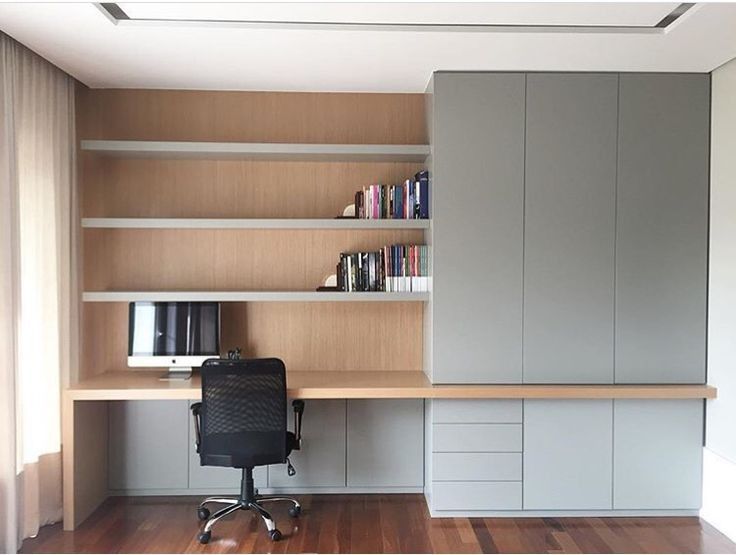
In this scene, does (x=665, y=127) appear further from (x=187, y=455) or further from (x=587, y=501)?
(x=187, y=455)

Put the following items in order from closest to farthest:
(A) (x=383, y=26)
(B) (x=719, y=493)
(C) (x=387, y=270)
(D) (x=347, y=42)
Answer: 1. (A) (x=383, y=26)
2. (D) (x=347, y=42)
3. (B) (x=719, y=493)
4. (C) (x=387, y=270)

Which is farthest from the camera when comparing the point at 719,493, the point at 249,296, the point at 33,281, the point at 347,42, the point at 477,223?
the point at 249,296

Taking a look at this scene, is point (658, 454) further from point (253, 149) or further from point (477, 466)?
point (253, 149)

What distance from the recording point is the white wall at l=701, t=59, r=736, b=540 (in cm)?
380

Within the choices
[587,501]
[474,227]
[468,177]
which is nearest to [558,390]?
[587,501]

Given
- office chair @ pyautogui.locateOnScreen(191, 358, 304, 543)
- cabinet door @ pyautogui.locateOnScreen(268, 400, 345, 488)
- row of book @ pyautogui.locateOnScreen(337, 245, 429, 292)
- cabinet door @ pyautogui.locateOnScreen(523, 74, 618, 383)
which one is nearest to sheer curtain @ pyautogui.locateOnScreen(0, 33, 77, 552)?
office chair @ pyautogui.locateOnScreen(191, 358, 304, 543)

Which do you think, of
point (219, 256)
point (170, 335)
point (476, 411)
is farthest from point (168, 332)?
point (476, 411)

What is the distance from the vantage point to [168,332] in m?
4.30

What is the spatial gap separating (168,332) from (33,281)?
0.85 m

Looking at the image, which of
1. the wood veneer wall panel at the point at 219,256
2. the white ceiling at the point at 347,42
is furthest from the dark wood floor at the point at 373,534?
the white ceiling at the point at 347,42

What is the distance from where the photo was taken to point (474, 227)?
13.2 ft

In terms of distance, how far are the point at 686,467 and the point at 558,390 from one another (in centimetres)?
93

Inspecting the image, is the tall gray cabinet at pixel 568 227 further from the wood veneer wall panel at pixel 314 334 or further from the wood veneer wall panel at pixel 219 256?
the wood veneer wall panel at pixel 219 256

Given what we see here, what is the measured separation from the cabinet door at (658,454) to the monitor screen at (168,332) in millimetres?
2473
